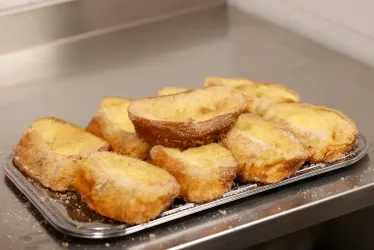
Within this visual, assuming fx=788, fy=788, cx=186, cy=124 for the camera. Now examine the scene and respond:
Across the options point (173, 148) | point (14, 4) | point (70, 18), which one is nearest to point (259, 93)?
point (173, 148)

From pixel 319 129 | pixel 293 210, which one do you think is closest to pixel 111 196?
pixel 293 210

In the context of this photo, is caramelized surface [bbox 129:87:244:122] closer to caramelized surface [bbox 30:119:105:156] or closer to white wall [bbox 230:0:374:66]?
caramelized surface [bbox 30:119:105:156]

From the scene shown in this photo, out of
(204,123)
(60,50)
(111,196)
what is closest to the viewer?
(111,196)

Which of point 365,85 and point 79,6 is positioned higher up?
point 79,6

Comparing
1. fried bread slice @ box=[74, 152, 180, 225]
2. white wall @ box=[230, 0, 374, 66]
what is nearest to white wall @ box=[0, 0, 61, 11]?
white wall @ box=[230, 0, 374, 66]

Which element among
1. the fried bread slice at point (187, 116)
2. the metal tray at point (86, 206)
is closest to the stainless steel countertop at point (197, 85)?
the metal tray at point (86, 206)

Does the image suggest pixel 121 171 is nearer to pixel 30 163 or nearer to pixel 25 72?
pixel 30 163

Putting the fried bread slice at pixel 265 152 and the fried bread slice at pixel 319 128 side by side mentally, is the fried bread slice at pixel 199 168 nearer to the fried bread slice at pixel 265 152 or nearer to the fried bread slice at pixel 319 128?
the fried bread slice at pixel 265 152
